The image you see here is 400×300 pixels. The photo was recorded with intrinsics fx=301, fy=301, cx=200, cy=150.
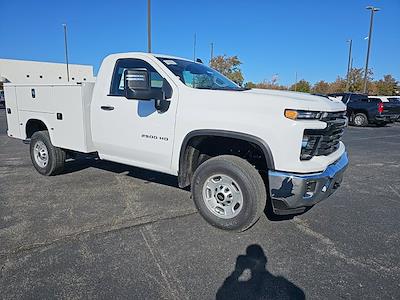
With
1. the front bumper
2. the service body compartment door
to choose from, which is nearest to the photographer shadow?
the front bumper

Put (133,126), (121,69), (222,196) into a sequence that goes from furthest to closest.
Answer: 1. (121,69)
2. (133,126)
3. (222,196)

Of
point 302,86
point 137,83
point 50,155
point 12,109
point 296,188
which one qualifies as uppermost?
point 302,86

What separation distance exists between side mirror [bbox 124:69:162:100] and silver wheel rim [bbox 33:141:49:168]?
292cm

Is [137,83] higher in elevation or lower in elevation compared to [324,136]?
higher

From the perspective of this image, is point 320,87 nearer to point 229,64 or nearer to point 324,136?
point 229,64

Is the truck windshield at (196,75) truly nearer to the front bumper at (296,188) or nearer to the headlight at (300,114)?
the headlight at (300,114)

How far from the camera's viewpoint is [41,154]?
563 cm

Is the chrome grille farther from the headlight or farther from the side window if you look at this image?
the side window

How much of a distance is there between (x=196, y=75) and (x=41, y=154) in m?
3.43

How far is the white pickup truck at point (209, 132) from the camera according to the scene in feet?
10.0

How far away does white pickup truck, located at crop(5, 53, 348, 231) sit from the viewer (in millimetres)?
3053

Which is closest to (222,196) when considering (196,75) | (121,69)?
(196,75)

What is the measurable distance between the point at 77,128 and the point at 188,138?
6.92 feet

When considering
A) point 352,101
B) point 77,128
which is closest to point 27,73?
point 352,101
